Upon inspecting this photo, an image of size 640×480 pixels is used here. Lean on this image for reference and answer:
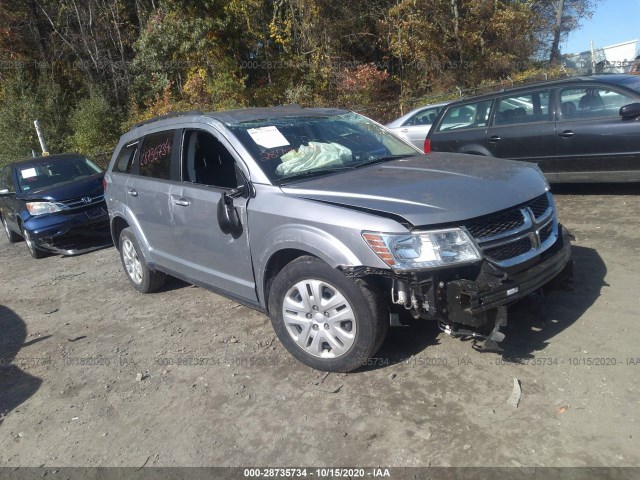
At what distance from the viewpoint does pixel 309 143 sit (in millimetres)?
4211

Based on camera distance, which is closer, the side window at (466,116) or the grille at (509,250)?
the grille at (509,250)

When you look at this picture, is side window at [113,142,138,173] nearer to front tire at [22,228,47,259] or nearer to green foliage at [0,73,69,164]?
front tire at [22,228,47,259]

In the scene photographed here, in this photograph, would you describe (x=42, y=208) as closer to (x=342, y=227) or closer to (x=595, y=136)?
(x=342, y=227)

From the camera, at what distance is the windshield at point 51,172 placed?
905cm

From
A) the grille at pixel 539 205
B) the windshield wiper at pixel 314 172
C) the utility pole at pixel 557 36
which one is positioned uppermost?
the utility pole at pixel 557 36

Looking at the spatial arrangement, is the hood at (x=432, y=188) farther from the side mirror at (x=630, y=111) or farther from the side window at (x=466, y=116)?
the side window at (x=466, y=116)

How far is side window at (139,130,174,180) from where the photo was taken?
4.84 meters

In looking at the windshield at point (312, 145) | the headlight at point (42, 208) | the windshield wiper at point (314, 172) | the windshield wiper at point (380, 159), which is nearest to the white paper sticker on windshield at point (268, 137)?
the windshield at point (312, 145)

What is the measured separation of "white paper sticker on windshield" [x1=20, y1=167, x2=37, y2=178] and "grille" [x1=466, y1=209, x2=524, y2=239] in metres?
8.51

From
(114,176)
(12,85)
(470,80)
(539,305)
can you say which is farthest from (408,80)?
(539,305)

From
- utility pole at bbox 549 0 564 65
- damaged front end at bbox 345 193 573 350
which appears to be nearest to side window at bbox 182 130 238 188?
damaged front end at bbox 345 193 573 350

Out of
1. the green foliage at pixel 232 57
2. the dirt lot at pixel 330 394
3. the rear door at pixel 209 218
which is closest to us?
the dirt lot at pixel 330 394

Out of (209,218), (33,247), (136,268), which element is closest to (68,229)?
(33,247)

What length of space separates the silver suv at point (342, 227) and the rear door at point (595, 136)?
10.4 ft
